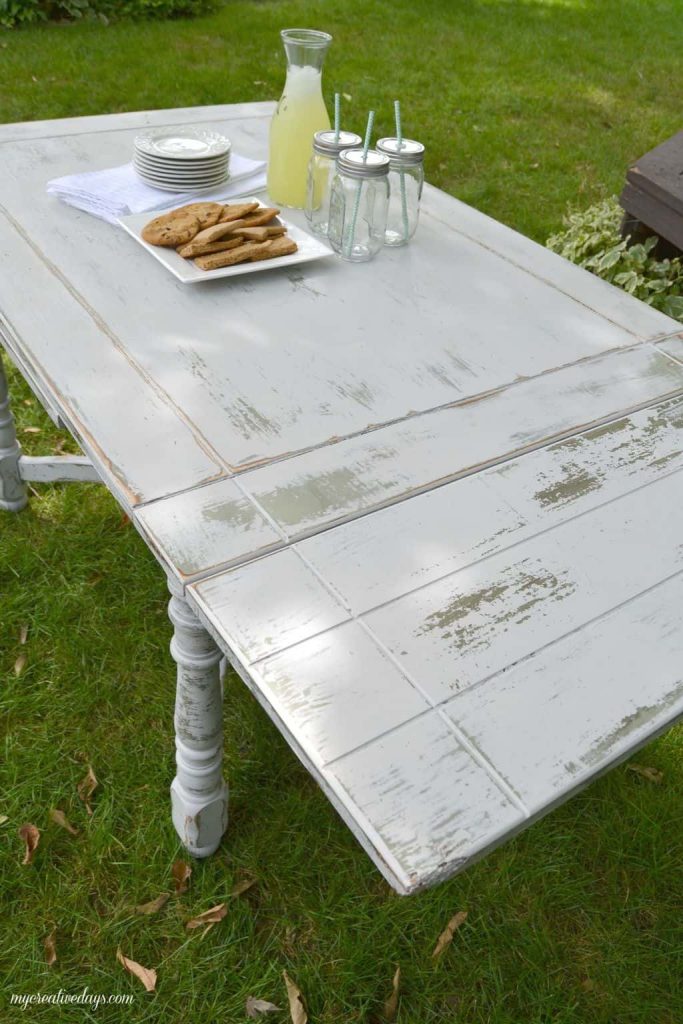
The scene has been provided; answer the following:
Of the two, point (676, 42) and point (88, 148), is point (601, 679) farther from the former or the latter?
point (676, 42)

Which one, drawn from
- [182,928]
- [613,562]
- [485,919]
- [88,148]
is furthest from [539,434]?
[88,148]

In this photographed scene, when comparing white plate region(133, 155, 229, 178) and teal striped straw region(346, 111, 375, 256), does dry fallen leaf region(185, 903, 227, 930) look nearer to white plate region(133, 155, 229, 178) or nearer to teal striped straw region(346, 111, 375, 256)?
teal striped straw region(346, 111, 375, 256)

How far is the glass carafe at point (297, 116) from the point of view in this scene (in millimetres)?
1677

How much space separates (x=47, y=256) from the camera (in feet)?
4.99

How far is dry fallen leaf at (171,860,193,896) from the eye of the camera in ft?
5.08

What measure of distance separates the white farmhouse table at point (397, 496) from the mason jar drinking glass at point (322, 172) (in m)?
0.06

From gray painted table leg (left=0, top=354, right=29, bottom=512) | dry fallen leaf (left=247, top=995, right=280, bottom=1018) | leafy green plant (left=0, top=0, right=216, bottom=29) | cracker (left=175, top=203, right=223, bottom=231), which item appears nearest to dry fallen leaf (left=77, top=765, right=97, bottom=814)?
dry fallen leaf (left=247, top=995, right=280, bottom=1018)

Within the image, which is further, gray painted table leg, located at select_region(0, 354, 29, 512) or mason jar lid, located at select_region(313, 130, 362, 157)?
gray painted table leg, located at select_region(0, 354, 29, 512)

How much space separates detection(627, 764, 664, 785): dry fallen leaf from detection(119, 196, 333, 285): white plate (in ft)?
4.21

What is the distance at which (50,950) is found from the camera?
4.76ft

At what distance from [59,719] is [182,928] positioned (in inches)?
21.3

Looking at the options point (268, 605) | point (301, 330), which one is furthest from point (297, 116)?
point (268, 605)

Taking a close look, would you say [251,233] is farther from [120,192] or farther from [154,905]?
[154,905]

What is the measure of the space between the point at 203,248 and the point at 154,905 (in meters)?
1.20
